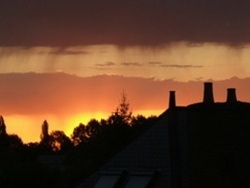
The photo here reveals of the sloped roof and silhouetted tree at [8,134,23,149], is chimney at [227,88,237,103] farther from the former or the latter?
silhouetted tree at [8,134,23,149]

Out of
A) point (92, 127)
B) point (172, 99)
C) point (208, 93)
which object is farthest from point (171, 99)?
point (92, 127)

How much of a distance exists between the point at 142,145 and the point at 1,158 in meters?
43.8

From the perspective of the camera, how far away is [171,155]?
211 ft

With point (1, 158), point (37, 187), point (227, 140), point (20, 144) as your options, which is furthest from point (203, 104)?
point (20, 144)

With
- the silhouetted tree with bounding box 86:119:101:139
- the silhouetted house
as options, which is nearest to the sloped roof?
the silhouetted house

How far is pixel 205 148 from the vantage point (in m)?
61.7

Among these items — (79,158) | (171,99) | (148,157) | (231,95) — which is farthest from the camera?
(79,158)

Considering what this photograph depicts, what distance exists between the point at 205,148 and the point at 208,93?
3.63 m

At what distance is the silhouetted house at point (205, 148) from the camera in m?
61.5

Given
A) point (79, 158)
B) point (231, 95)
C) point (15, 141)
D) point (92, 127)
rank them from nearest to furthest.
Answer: point (231, 95)
point (79, 158)
point (92, 127)
point (15, 141)

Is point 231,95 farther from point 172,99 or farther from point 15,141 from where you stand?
point 15,141

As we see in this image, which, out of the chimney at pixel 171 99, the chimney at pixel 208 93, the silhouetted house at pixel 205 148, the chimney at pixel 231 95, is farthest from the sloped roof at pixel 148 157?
the chimney at pixel 231 95

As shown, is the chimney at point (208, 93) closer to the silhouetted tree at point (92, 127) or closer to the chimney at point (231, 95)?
the chimney at point (231, 95)

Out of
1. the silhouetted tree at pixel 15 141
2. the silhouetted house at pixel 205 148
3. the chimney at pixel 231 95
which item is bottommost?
the silhouetted house at pixel 205 148
